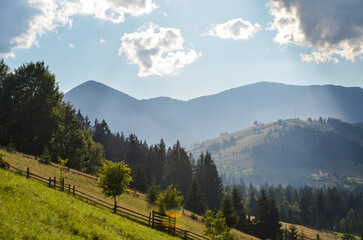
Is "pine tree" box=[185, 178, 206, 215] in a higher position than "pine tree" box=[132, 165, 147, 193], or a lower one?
lower

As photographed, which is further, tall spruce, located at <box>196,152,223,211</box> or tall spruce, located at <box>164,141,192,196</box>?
tall spruce, located at <box>164,141,192,196</box>

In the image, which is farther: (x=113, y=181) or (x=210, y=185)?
(x=210, y=185)

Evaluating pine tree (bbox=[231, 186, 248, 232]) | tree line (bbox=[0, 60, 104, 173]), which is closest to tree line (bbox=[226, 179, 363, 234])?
pine tree (bbox=[231, 186, 248, 232])

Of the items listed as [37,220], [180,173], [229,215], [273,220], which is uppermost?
[37,220]

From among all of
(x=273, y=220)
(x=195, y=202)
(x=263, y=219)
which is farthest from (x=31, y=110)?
(x=273, y=220)

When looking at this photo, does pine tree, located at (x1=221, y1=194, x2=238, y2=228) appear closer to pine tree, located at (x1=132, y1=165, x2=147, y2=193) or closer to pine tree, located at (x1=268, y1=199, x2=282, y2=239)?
pine tree, located at (x1=268, y1=199, x2=282, y2=239)

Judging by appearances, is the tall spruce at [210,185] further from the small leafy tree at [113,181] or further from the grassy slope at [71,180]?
the small leafy tree at [113,181]

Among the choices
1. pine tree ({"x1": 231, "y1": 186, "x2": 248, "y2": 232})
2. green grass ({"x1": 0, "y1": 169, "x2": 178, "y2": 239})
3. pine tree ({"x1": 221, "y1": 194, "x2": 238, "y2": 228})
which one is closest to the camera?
green grass ({"x1": 0, "y1": 169, "x2": 178, "y2": 239})

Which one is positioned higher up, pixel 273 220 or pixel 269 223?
pixel 273 220

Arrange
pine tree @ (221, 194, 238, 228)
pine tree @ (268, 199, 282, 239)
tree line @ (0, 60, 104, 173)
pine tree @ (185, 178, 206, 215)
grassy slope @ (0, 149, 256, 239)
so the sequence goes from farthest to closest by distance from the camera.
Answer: pine tree @ (185, 178, 206, 215), pine tree @ (268, 199, 282, 239), tree line @ (0, 60, 104, 173), pine tree @ (221, 194, 238, 228), grassy slope @ (0, 149, 256, 239)

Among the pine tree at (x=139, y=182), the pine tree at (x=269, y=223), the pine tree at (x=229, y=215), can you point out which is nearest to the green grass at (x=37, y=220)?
the pine tree at (x=229, y=215)

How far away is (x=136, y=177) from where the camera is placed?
261 ft

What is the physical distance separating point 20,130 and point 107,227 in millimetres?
54142

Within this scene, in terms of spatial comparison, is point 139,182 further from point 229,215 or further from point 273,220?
point 273,220
